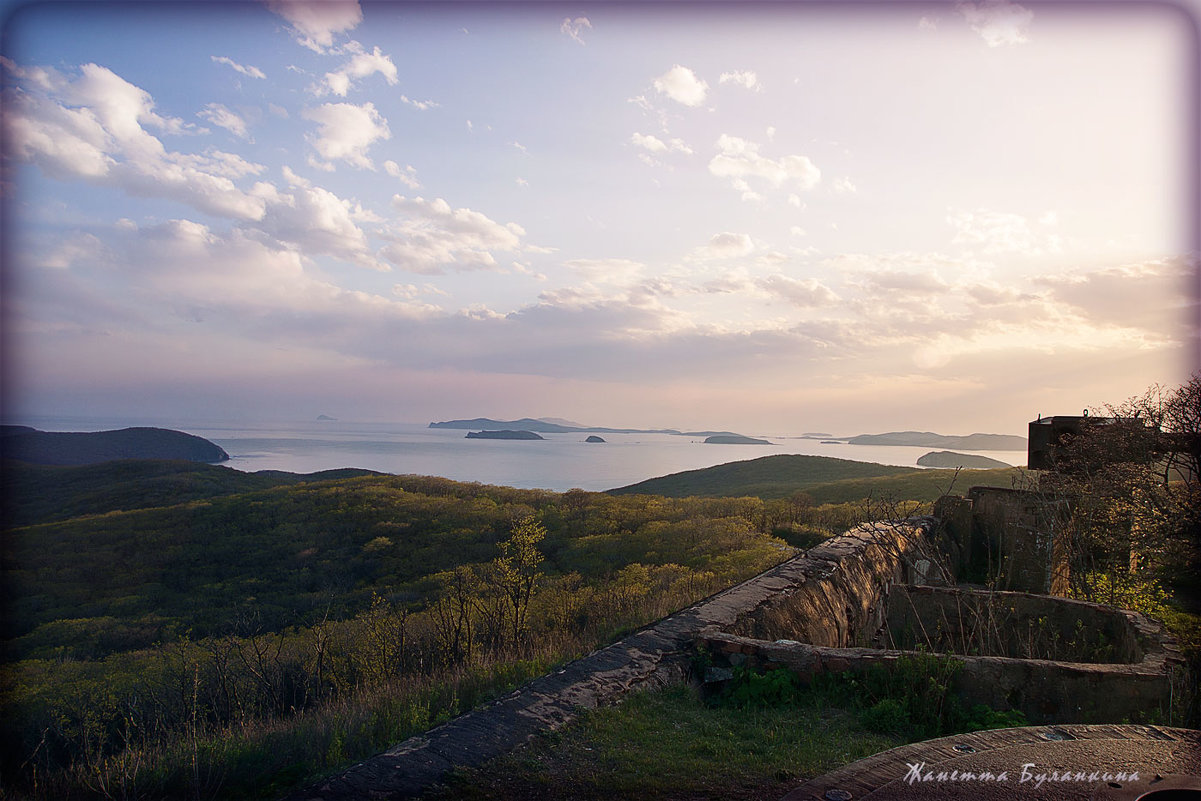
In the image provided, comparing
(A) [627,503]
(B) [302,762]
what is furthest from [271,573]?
(B) [302,762]

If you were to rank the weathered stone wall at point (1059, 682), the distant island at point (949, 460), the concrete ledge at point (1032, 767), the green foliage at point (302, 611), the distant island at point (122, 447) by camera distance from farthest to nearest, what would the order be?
the distant island at point (122, 447)
the distant island at point (949, 460)
the green foliage at point (302, 611)
the weathered stone wall at point (1059, 682)
the concrete ledge at point (1032, 767)

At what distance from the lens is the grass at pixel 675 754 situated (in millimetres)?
3055

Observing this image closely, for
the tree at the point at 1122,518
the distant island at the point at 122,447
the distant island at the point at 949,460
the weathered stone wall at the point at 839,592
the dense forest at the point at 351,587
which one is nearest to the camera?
the dense forest at the point at 351,587

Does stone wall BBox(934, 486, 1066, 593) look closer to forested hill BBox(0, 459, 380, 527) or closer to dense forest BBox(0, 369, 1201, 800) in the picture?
dense forest BBox(0, 369, 1201, 800)

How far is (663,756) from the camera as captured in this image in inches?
137

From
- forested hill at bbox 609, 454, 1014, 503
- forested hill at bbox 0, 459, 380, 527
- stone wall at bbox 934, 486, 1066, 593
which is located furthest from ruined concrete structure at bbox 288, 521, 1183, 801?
forested hill at bbox 0, 459, 380, 527

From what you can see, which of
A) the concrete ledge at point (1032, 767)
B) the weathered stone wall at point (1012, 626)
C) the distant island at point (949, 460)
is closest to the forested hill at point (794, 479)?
the distant island at point (949, 460)

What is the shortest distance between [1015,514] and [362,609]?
23092 mm

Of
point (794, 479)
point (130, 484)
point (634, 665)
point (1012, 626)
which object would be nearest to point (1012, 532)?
point (1012, 626)

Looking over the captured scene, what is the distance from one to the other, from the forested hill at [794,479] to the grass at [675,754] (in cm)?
3738

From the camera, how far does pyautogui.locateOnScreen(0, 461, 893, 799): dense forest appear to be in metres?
5.39

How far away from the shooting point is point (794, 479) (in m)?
63.5

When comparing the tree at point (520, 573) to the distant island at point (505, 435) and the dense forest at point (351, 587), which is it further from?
the distant island at point (505, 435)

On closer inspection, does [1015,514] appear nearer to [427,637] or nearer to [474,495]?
[427,637]
